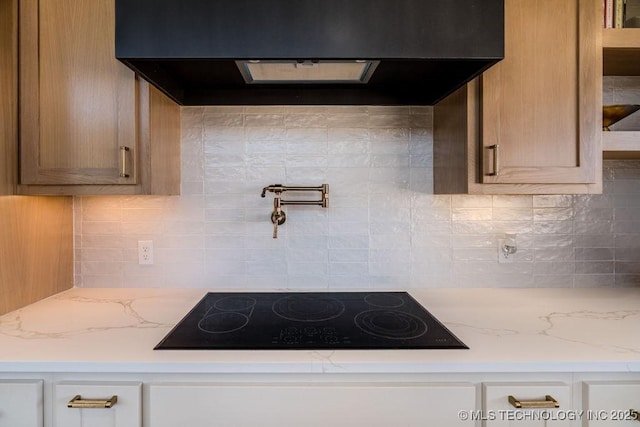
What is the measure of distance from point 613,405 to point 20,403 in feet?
5.12

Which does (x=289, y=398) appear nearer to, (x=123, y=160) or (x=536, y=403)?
(x=536, y=403)

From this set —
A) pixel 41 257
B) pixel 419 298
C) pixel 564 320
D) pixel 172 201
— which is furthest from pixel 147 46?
pixel 564 320

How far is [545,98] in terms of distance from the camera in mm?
1207

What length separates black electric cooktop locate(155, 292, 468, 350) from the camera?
98cm

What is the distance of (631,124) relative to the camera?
1538 mm

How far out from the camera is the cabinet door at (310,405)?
909mm

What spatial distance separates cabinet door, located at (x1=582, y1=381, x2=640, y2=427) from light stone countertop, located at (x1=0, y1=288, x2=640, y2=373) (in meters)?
0.06

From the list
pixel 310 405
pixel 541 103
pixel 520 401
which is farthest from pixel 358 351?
pixel 541 103

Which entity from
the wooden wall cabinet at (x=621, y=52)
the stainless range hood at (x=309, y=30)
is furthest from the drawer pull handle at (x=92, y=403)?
the wooden wall cabinet at (x=621, y=52)

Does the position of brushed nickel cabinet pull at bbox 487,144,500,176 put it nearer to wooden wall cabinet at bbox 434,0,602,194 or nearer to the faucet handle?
wooden wall cabinet at bbox 434,0,602,194

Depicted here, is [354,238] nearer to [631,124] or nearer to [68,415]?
[68,415]

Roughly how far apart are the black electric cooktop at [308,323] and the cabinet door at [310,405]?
0.10m

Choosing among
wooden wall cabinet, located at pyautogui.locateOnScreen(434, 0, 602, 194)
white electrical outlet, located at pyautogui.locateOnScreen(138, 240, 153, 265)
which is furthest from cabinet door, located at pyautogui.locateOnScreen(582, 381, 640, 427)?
white electrical outlet, located at pyautogui.locateOnScreen(138, 240, 153, 265)

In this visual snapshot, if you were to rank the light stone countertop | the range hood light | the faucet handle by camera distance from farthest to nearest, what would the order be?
the faucet handle → the range hood light → the light stone countertop
